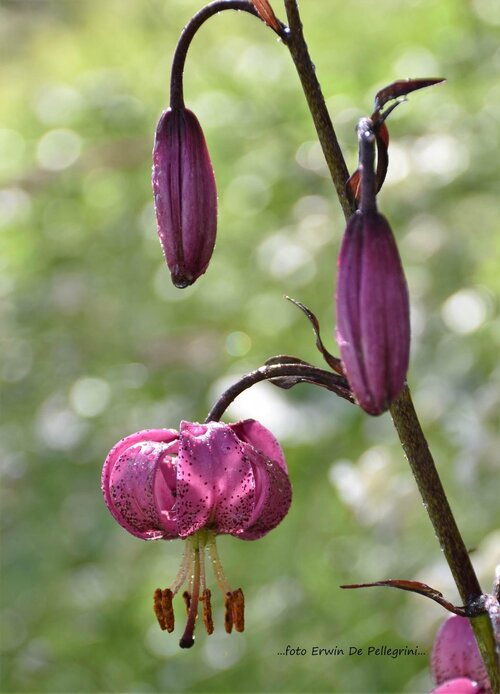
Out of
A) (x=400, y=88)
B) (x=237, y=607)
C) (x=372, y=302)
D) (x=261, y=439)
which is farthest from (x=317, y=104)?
(x=237, y=607)

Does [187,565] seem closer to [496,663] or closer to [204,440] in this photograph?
[204,440]

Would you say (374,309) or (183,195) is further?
(183,195)

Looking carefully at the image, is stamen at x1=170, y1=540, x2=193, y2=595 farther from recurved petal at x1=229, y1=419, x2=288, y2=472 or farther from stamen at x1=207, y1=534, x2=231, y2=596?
recurved petal at x1=229, y1=419, x2=288, y2=472

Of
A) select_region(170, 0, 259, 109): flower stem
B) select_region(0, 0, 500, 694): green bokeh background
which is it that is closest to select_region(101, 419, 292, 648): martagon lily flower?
select_region(170, 0, 259, 109): flower stem

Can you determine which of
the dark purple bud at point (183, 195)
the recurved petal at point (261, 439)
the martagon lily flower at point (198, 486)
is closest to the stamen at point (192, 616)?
the martagon lily flower at point (198, 486)

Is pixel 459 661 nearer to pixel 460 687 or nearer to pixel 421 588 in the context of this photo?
pixel 460 687

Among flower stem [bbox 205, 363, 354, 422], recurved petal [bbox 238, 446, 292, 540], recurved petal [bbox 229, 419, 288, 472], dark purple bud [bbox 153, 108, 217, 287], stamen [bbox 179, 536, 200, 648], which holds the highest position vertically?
dark purple bud [bbox 153, 108, 217, 287]

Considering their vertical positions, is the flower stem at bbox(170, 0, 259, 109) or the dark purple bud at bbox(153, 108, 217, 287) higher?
the flower stem at bbox(170, 0, 259, 109)
